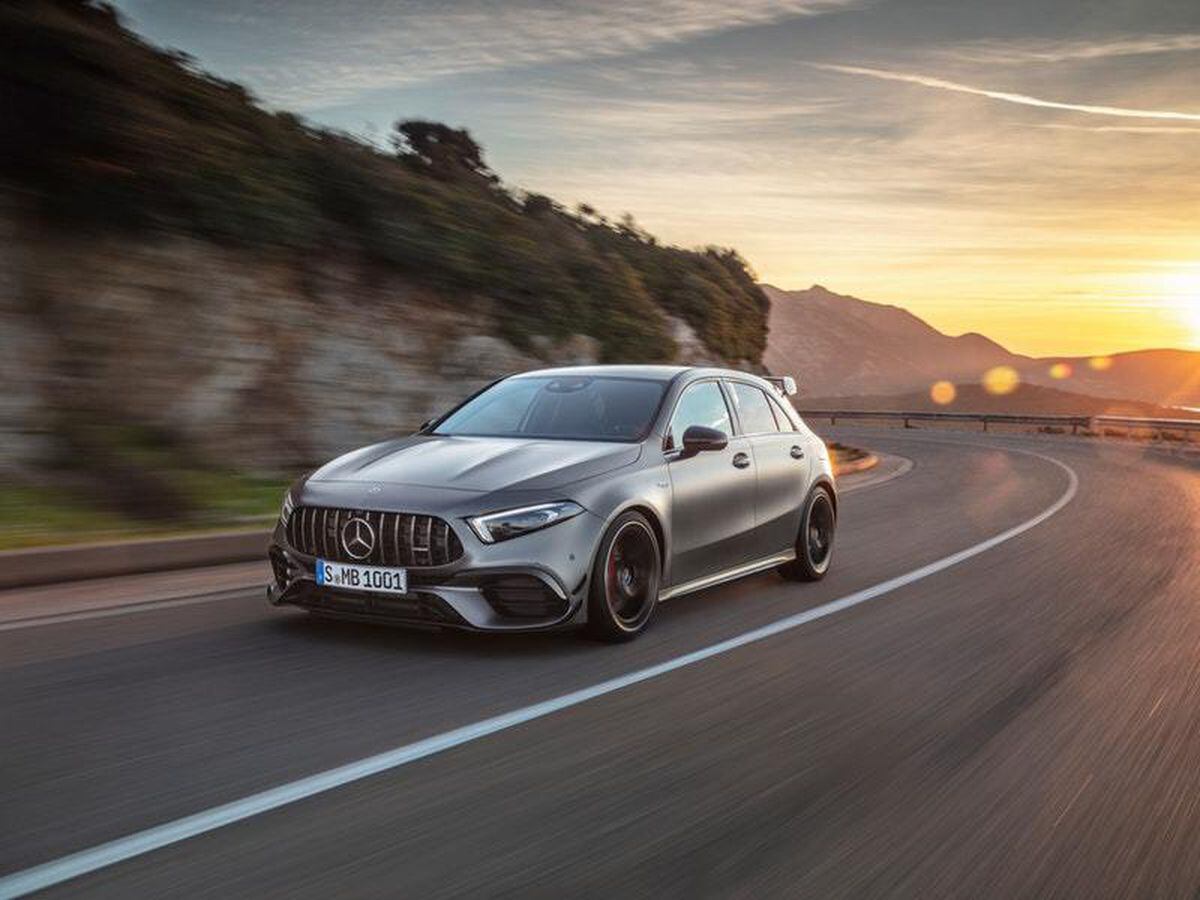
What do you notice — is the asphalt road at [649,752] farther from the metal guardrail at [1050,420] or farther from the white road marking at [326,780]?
the metal guardrail at [1050,420]

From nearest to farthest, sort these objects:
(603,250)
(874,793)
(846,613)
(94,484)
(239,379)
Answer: (874,793), (846,613), (94,484), (239,379), (603,250)

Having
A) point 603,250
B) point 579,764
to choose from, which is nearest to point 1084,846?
point 579,764

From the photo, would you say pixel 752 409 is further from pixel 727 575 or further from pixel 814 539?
pixel 727 575

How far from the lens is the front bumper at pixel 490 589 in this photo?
21.8ft

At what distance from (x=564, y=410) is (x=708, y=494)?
102cm

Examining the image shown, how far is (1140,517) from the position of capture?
50.6ft

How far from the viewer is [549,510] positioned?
688 cm

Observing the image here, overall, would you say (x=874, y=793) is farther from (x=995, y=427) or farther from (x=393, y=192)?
(x=995, y=427)

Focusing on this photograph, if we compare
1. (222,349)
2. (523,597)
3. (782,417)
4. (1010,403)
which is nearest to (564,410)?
(523,597)

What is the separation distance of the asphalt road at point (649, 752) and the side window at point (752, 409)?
1.21m

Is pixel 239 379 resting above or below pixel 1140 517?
above

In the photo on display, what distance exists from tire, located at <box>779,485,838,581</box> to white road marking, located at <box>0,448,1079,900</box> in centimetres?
129

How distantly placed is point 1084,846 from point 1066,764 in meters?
0.94

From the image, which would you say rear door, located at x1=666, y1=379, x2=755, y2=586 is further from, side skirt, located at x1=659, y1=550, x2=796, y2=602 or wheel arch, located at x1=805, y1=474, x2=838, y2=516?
wheel arch, located at x1=805, y1=474, x2=838, y2=516
